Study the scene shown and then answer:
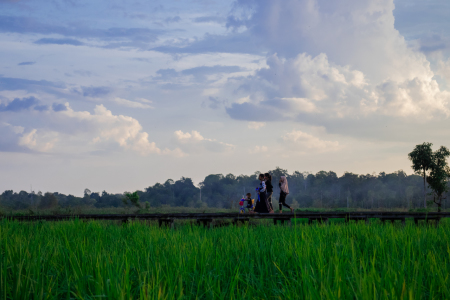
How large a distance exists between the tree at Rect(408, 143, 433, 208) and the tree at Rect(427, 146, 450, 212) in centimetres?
Answer: 62

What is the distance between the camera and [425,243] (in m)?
6.06

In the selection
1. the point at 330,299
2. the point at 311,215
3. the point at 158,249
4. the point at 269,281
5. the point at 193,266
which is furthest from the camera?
the point at 311,215

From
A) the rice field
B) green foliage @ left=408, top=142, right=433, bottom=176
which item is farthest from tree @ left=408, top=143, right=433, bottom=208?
the rice field

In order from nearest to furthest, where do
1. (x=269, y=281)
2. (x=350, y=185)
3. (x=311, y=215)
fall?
(x=269, y=281), (x=311, y=215), (x=350, y=185)

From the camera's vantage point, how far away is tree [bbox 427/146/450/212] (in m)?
42.7

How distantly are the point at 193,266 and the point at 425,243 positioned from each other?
4.44 m

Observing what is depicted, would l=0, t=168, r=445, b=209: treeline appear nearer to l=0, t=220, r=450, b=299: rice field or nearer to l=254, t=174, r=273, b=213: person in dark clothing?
l=254, t=174, r=273, b=213: person in dark clothing

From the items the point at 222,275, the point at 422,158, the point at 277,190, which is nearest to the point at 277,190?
the point at 277,190

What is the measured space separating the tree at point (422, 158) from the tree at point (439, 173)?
622mm

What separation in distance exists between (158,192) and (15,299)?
117297mm

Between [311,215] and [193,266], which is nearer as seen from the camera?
[193,266]

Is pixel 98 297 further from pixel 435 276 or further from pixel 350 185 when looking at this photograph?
pixel 350 185

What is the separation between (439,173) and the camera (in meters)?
42.9

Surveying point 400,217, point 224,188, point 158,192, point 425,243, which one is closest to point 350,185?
point 224,188
